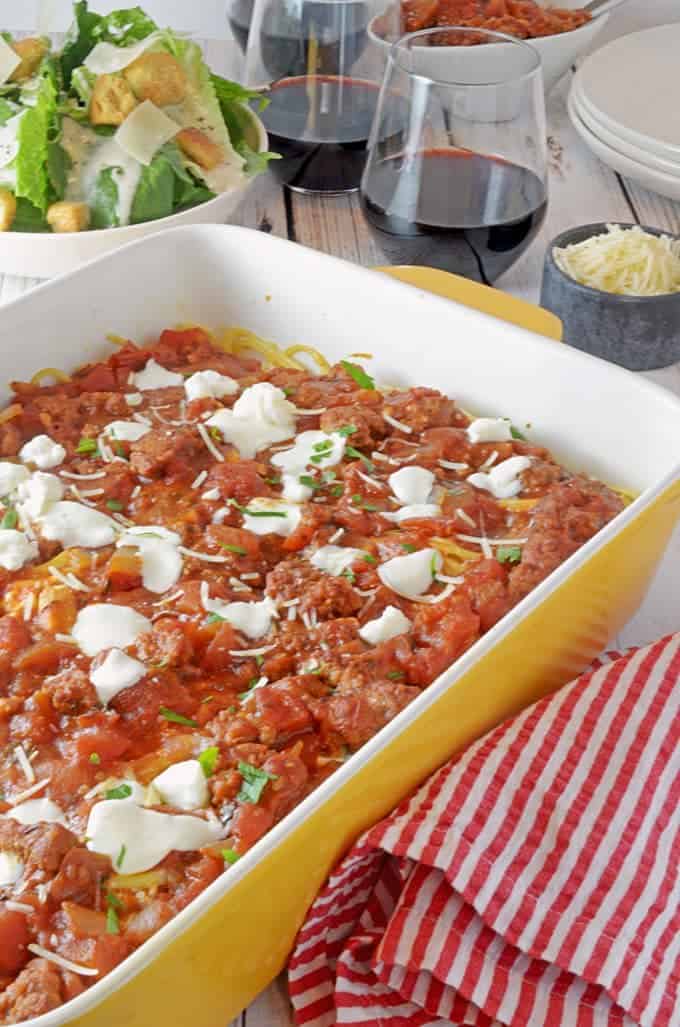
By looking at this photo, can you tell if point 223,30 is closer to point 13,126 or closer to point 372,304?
point 13,126

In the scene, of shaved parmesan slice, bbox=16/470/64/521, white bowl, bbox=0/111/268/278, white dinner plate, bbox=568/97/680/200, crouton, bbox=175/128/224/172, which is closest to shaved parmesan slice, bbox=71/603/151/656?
shaved parmesan slice, bbox=16/470/64/521

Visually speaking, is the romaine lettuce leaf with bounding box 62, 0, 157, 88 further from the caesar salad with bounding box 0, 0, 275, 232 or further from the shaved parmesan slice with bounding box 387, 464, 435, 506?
the shaved parmesan slice with bounding box 387, 464, 435, 506

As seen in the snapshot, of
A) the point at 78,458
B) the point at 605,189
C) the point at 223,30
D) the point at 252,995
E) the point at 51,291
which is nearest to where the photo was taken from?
the point at 252,995

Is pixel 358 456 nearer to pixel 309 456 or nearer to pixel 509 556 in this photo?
pixel 309 456

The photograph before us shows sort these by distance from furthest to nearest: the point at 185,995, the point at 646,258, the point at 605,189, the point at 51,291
Answer: the point at 605,189, the point at 646,258, the point at 51,291, the point at 185,995

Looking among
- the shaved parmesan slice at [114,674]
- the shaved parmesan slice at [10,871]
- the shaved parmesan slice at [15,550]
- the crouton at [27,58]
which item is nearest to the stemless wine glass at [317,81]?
the crouton at [27,58]

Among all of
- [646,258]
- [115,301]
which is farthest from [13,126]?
[646,258]
